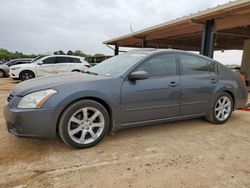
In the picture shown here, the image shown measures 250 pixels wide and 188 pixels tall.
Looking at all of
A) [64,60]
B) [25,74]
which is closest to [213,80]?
[64,60]

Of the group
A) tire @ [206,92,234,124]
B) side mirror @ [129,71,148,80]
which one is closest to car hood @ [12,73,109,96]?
side mirror @ [129,71,148,80]

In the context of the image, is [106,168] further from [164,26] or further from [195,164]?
[164,26]

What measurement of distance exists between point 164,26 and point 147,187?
29.3 feet

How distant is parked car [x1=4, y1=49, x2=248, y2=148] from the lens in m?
2.90

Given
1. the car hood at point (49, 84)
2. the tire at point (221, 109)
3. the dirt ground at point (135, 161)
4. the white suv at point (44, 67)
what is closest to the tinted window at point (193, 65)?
the tire at point (221, 109)

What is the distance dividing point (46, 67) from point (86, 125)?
30.6 feet

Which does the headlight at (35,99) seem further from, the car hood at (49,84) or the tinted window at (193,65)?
the tinted window at (193,65)

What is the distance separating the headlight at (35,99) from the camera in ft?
9.39

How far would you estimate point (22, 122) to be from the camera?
2.82 m

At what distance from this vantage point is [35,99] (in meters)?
2.89

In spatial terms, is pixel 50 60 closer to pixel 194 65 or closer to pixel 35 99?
pixel 194 65

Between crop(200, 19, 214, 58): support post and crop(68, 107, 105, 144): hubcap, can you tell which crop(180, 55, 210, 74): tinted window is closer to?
crop(68, 107, 105, 144): hubcap

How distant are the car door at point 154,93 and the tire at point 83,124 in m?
0.37

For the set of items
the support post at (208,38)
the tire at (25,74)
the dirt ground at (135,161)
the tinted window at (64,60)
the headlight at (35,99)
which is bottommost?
the dirt ground at (135,161)
